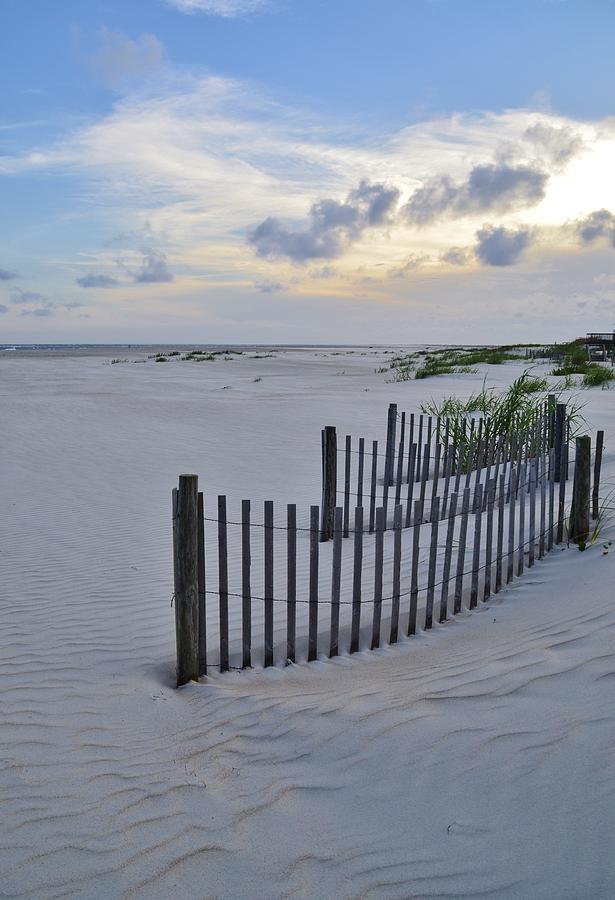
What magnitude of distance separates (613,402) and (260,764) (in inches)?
655

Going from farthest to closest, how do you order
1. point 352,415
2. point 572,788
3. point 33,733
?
point 352,415, point 33,733, point 572,788

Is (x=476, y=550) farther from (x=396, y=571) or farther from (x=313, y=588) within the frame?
(x=313, y=588)

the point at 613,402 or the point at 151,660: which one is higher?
the point at 613,402

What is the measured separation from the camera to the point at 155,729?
157 inches

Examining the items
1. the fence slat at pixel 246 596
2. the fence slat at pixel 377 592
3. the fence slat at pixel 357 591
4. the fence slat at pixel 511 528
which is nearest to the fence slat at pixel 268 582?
the fence slat at pixel 246 596

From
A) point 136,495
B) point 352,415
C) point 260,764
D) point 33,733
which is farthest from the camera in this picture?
point 352,415

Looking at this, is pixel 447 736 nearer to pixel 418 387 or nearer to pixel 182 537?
pixel 182 537

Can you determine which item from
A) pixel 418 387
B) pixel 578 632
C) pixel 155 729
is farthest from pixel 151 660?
pixel 418 387

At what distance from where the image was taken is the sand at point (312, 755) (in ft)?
9.00

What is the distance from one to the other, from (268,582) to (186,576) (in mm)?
584

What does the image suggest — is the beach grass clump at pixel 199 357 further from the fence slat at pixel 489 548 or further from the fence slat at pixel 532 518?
the fence slat at pixel 489 548

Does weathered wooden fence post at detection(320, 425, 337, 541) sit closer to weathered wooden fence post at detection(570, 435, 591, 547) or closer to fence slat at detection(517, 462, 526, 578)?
fence slat at detection(517, 462, 526, 578)

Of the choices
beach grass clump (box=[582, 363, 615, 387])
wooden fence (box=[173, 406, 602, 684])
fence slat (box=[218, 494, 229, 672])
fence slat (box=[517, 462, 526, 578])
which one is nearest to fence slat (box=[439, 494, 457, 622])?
wooden fence (box=[173, 406, 602, 684])

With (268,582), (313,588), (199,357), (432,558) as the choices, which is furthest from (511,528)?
(199,357)
